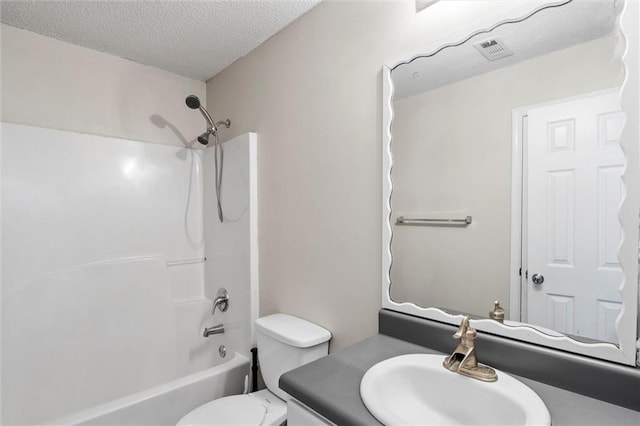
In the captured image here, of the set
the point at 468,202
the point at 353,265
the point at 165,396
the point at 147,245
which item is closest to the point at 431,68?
the point at 468,202

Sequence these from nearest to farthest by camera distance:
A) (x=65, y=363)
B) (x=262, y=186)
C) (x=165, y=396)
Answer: (x=165, y=396) → (x=65, y=363) → (x=262, y=186)

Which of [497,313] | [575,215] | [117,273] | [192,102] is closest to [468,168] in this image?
[575,215]

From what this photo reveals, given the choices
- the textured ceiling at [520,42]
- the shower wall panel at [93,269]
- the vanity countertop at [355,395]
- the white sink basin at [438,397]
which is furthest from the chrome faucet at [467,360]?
the shower wall panel at [93,269]

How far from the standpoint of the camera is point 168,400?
154 centimetres

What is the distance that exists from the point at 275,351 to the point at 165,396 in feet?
1.84

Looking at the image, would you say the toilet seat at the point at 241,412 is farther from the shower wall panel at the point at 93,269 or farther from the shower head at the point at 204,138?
the shower head at the point at 204,138

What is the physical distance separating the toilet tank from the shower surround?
1.02 feet

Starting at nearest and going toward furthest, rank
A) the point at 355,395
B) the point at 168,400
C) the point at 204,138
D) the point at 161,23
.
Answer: the point at 355,395 < the point at 168,400 < the point at 161,23 < the point at 204,138

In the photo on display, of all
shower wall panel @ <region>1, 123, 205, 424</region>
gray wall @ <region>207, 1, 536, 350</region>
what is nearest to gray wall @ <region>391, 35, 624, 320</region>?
gray wall @ <region>207, 1, 536, 350</region>

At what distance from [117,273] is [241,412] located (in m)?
1.20

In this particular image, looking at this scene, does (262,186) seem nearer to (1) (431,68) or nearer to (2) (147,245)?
(2) (147,245)

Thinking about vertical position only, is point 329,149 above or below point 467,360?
above

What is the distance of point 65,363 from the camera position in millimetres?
1803

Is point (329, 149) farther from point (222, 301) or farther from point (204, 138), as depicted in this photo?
point (222, 301)
